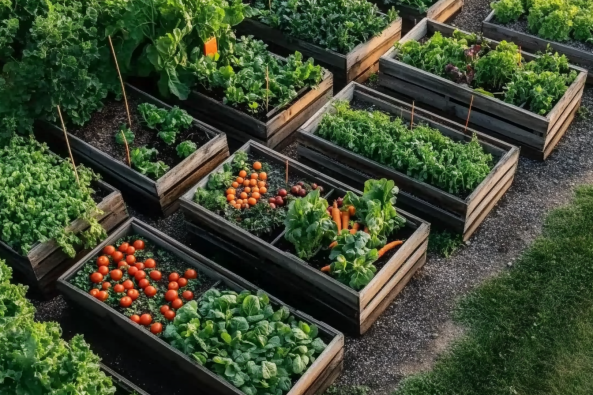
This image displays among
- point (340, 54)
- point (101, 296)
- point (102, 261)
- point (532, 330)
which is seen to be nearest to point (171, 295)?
point (101, 296)

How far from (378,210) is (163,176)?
2.04 m

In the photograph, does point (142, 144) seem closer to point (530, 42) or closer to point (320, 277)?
point (320, 277)

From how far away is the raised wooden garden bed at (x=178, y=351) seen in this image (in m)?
5.30

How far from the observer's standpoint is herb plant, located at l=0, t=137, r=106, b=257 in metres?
5.98

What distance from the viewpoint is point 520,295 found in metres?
6.27

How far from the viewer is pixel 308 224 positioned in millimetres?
5922

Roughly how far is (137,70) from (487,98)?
3.61 meters

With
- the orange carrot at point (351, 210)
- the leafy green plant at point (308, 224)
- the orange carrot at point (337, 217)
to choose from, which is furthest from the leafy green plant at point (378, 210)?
the leafy green plant at point (308, 224)

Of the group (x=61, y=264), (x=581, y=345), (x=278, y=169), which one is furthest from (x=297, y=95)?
(x=581, y=345)

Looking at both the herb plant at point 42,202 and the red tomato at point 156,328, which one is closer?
the red tomato at point 156,328

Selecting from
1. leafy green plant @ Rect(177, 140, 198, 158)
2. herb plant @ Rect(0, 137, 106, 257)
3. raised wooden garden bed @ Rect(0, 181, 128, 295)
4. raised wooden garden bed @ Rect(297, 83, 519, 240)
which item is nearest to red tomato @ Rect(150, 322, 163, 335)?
herb plant @ Rect(0, 137, 106, 257)

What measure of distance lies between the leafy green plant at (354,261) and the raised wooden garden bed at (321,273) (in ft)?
0.22

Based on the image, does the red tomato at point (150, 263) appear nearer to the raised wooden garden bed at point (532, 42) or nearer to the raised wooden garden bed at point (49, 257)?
the raised wooden garden bed at point (49, 257)

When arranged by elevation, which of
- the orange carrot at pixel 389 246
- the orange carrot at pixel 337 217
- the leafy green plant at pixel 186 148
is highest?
the leafy green plant at pixel 186 148
